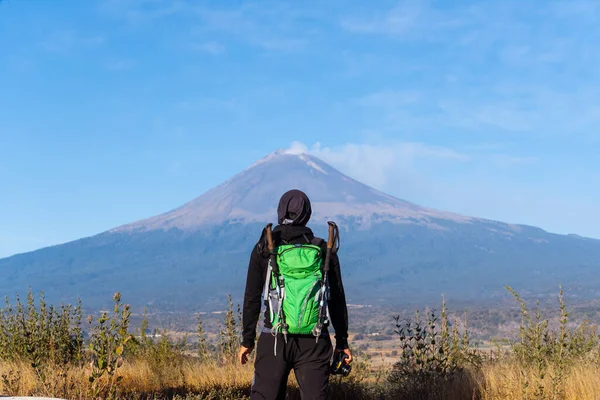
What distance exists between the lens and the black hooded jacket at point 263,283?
5.73 metres

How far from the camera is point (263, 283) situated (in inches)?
228

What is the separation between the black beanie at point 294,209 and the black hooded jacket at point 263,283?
0.16 feet

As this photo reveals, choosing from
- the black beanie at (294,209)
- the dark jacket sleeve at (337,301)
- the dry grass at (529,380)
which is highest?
the black beanie at (294,209)

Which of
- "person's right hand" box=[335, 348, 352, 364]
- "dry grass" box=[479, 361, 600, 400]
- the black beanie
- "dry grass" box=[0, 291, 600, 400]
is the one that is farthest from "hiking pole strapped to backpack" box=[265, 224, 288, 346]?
"dry grass" box=[479, 361, 600, 400]

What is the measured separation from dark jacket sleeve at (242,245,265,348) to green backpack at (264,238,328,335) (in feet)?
0.40

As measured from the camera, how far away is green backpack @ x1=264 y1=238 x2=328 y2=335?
18.3 feet

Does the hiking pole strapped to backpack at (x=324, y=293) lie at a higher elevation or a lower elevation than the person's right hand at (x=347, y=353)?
higher

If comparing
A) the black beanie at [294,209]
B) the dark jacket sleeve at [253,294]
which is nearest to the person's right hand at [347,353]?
the dark jacket sleeve at [253,294]

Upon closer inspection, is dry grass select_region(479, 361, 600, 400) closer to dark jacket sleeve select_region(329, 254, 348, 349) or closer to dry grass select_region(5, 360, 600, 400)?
dry grass select_region(5, 360, 600, 400)

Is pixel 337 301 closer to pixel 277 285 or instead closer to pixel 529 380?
pixel 277 285

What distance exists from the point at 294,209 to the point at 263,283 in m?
0.57

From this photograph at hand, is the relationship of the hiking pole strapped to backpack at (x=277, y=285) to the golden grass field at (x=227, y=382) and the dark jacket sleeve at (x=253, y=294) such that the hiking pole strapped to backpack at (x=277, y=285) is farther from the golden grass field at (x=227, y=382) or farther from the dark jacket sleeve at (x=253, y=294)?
the golden grass field at (x=227, y=382)

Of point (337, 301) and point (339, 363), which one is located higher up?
point (337, 301)

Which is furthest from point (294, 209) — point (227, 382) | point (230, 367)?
point (230, 367)
